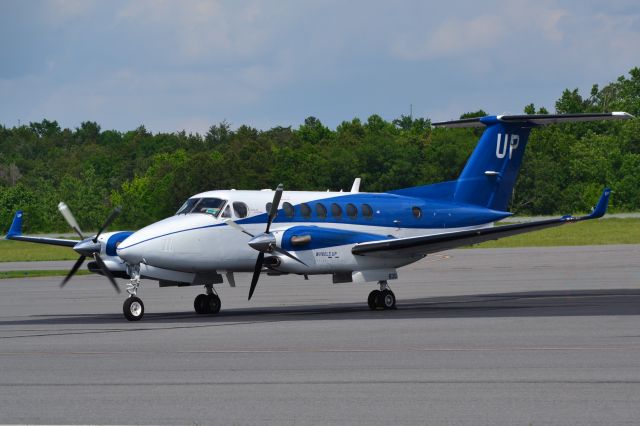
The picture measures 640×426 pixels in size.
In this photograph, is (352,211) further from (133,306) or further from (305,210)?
(133,306)

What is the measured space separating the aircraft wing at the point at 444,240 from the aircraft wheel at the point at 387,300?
3.01ft

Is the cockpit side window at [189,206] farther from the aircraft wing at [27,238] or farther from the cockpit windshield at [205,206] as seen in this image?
the aircraft wing at [27,238]

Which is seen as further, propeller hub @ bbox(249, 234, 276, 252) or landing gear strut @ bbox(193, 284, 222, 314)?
landing gear strut @ bbox(193, 284, 222, 314)

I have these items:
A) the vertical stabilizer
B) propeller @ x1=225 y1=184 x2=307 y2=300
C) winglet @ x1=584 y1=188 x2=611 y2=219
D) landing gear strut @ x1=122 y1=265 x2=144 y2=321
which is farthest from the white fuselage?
winglet @ x1=584 y1=188 x2=611 y2=219

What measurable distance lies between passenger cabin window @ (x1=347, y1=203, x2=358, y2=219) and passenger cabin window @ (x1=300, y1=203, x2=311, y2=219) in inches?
41.5

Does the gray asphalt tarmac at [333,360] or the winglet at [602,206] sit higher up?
the winglet at [602,206]

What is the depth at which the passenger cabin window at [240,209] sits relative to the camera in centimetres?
2397

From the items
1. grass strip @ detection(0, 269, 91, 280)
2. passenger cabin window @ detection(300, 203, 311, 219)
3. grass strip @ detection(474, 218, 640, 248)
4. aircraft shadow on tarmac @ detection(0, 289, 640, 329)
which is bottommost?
grass strip @ detection(474, 218, 640, 248)

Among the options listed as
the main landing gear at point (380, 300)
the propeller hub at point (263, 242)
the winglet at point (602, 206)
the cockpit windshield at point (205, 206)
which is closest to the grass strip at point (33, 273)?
the cockpit windshield at point (205, 206)

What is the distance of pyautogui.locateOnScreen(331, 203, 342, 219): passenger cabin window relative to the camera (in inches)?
992

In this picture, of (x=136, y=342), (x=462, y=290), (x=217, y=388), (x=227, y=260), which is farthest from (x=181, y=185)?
(x=217, y=388)

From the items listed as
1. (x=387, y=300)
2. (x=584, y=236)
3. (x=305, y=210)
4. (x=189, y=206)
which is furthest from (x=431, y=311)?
(x=584, y=236)

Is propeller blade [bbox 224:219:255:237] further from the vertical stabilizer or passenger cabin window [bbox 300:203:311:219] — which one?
the vertical stabilizer

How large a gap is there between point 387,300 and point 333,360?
996cm
